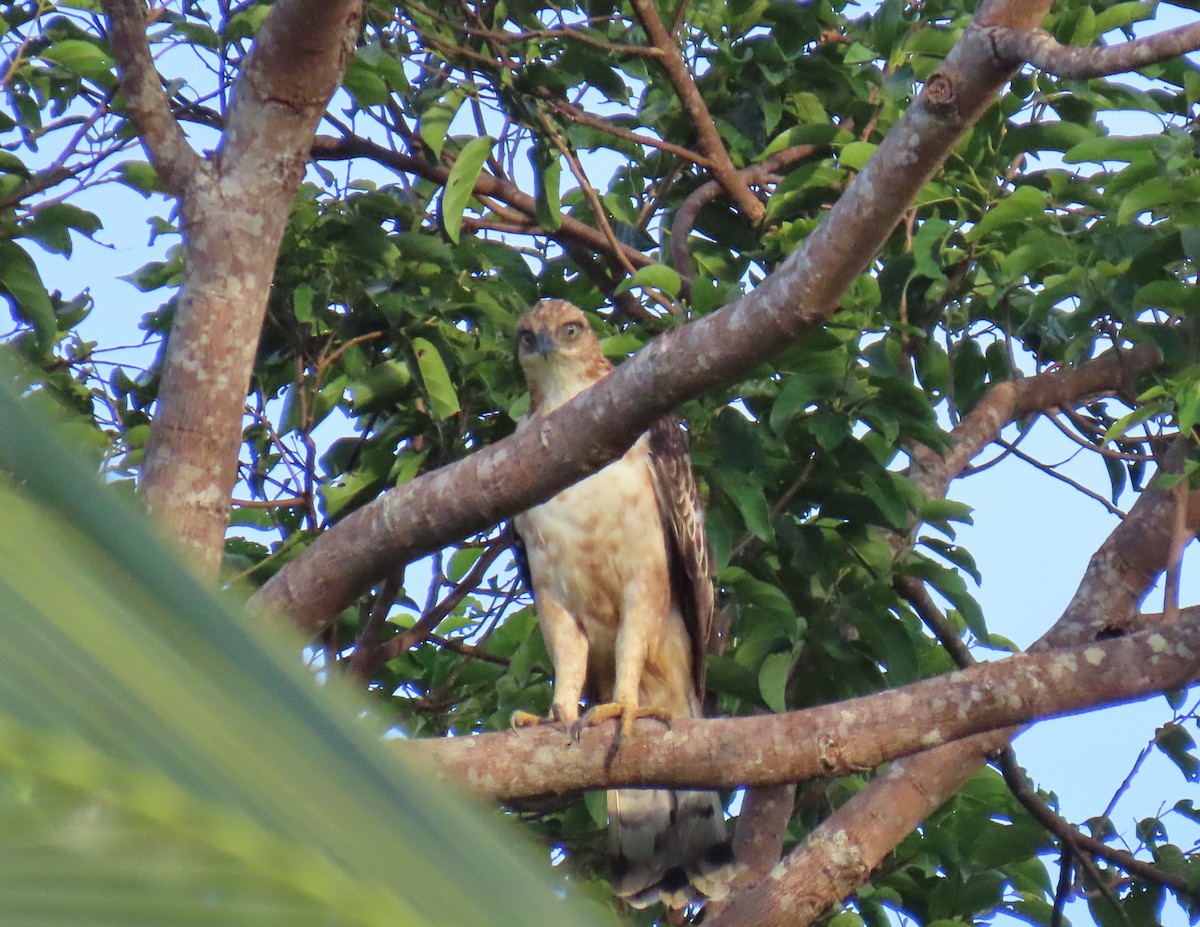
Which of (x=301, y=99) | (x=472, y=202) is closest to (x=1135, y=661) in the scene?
(x=301, y=99)

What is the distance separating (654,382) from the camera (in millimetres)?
2965

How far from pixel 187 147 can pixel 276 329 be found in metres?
1.41

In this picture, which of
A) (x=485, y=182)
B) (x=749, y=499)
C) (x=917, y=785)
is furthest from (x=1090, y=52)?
(x=485, y=182)

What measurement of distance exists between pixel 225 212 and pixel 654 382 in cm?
140

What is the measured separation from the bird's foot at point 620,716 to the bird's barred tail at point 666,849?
87 centimetres

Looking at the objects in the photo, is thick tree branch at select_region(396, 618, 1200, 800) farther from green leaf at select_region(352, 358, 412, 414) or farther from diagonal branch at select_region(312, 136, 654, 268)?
diagonal branch at select_region(312, 136, 654, 268)

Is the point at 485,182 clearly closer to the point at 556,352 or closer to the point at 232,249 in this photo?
the point at 556,352

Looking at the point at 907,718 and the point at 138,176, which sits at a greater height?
the point at 138,176

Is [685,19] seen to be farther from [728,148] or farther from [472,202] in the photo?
[472,202]

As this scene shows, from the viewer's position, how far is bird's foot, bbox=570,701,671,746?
3.88m

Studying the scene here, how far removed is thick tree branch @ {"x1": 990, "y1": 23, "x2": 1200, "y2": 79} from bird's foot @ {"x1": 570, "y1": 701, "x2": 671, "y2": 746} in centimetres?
186

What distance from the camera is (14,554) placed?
0.50 m

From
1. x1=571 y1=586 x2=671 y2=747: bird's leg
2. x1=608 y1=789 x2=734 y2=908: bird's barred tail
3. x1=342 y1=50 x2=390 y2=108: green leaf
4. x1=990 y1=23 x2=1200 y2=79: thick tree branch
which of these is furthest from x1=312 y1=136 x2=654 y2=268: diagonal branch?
x1=990 y1=23 x2=1200 y2=79: thick tree branch

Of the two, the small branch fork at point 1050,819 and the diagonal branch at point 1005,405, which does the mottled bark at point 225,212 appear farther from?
the diagonal branch at point 1005,405
